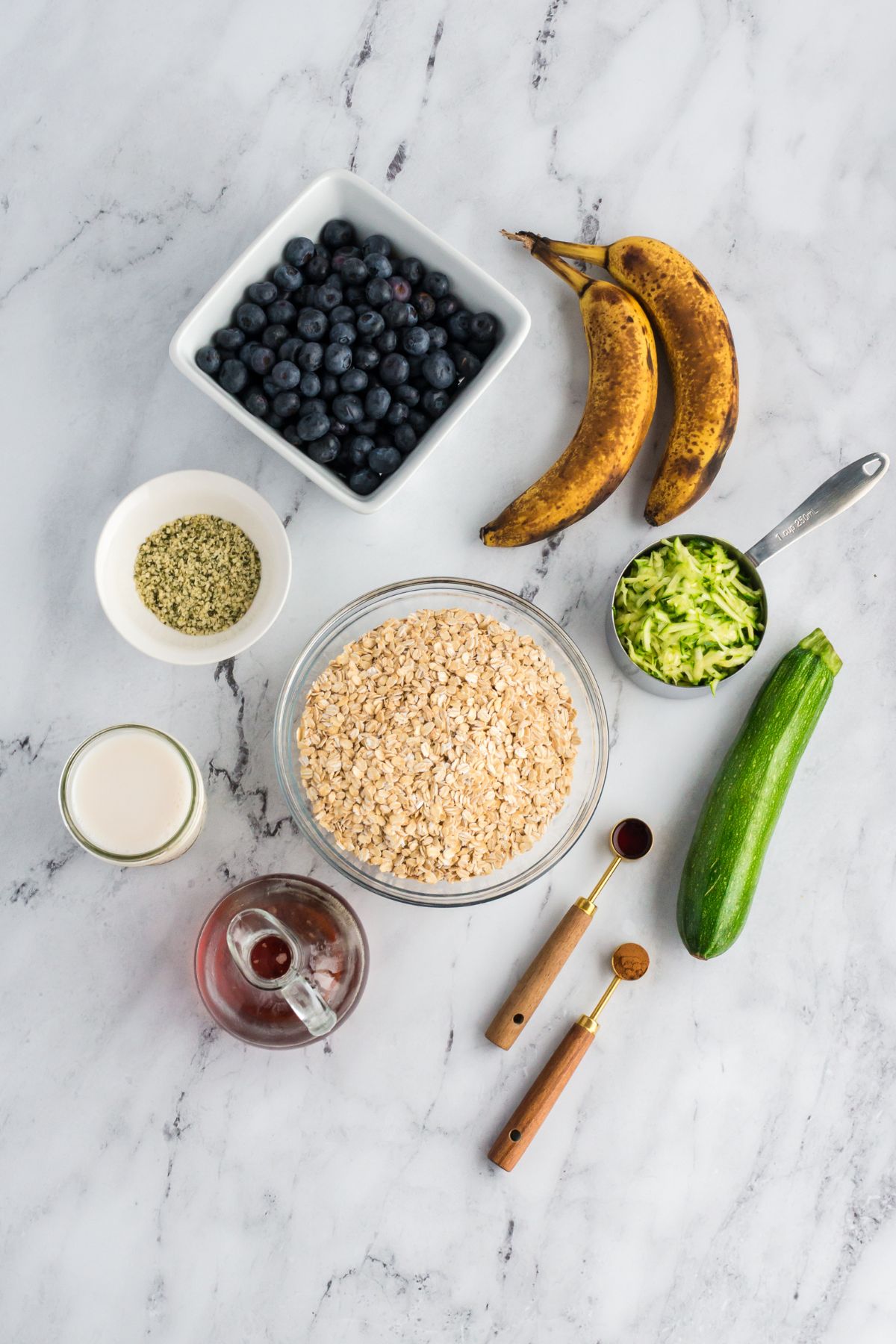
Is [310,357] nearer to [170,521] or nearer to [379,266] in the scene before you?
[379,266]

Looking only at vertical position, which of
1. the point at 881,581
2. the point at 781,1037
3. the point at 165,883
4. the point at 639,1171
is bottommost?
the point at 165,883

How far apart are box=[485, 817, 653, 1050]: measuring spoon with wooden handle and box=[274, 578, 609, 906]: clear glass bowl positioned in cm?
10

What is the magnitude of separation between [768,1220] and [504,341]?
5.08 ft

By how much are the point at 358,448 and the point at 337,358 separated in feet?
0.44

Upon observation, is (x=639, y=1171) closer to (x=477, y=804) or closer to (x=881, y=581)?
(x=477, y=804)

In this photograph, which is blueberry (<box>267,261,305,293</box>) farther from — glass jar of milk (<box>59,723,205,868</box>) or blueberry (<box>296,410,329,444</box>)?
glass jar of milk (<box>59,723,205,868</box>)

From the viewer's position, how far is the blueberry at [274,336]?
1481mm

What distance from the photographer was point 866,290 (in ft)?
5.74

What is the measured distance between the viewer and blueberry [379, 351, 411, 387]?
4.84 feet

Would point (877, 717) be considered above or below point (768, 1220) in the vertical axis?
above

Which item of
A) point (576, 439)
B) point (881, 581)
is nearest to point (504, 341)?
point (576, 439)

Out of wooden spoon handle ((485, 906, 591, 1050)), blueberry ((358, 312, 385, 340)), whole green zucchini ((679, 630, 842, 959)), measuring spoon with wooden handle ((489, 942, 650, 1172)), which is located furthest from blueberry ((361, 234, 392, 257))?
measuring spoon with wooden handle ((489, 942, 650, 1172))

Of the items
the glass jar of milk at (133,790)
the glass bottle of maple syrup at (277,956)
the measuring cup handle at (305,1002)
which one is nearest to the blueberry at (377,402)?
the glass jar of milk at (133,790)

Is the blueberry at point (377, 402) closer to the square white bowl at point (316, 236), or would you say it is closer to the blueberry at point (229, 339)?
the square white bowl at point (316, 236)
